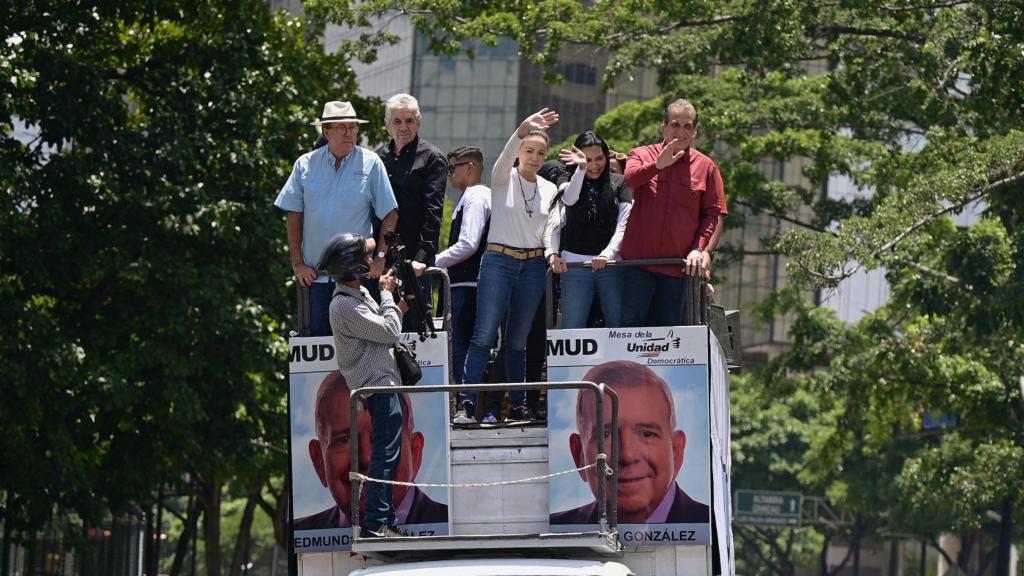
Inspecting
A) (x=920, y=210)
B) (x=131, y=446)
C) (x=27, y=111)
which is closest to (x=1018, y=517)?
(x=920, y=210)

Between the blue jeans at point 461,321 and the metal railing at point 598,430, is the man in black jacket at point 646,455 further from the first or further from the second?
the blue jeans at point 461,321

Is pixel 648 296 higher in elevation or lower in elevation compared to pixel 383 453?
higher

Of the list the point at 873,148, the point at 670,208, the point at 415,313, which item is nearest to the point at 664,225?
the point at 670,208

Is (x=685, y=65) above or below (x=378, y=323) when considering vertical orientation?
above

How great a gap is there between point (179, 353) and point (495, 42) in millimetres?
6513

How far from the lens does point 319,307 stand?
30.9 feet

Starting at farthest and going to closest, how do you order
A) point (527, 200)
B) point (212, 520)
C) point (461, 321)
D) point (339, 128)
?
1. point (212, 520)
2. point (461, 321)
3. point (527, 200)
4. point (339, 128)

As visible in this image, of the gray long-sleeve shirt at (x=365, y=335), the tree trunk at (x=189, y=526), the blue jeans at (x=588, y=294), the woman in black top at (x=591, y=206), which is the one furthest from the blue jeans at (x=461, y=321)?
the tree trunk at (x=189, y=526)

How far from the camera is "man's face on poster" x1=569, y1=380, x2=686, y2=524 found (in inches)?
338

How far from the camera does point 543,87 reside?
3406 inches

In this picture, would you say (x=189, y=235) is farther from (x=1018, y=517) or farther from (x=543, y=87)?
(x=543, y=87)

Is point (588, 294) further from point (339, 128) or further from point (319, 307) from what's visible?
point (339, 128)

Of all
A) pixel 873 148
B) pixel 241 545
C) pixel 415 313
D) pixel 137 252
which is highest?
pixel 873 148

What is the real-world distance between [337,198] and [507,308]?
1.33m
